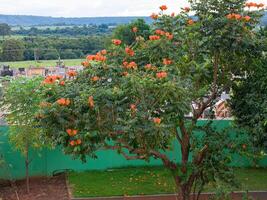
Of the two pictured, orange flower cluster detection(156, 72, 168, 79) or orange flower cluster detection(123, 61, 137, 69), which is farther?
orange flower cluster detection(123, 61, 137, 69)

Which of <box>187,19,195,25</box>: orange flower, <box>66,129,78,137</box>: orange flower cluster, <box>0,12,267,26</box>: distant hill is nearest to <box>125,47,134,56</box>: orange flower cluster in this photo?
<box>187,19,195,25</box>: orange flower

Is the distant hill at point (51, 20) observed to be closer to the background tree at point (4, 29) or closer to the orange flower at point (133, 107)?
the background tree at point (4, 29)

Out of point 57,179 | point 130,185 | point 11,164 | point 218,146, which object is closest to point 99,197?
point 130,185

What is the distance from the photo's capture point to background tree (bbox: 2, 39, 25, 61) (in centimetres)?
2482

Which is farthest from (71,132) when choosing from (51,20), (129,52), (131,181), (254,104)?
(51,20)

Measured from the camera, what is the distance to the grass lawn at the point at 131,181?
10000 millimetres

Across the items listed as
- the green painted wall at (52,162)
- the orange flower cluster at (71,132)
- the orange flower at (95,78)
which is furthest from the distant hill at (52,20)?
the orange flower cluster at (71,132)

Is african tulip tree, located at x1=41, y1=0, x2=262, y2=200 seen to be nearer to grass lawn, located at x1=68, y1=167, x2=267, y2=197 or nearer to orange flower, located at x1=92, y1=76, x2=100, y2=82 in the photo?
orange flower, located at x1=92, y1=76, x2=100, y2=82

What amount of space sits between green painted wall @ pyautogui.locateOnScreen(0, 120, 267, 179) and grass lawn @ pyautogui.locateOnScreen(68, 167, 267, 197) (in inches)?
7.1

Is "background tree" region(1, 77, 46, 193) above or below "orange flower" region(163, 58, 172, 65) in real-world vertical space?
below

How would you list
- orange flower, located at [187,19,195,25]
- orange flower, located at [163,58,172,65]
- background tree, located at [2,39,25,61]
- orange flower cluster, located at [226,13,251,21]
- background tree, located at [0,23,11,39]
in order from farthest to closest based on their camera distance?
background tree, located at [0,23,11,39]
background tree, located at [2,39,25,61]
orange flower, located at [187,19,195,25]
orange flower cluster, located at [226,13,251,21]
orange flower, located at [163,58,172,65]

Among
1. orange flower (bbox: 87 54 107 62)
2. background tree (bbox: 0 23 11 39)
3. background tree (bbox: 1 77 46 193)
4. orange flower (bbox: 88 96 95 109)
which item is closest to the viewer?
orange flower (bbox: 88 96 95 109)

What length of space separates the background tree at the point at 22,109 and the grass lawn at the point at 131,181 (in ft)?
4.52

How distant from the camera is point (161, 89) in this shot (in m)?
5.56
